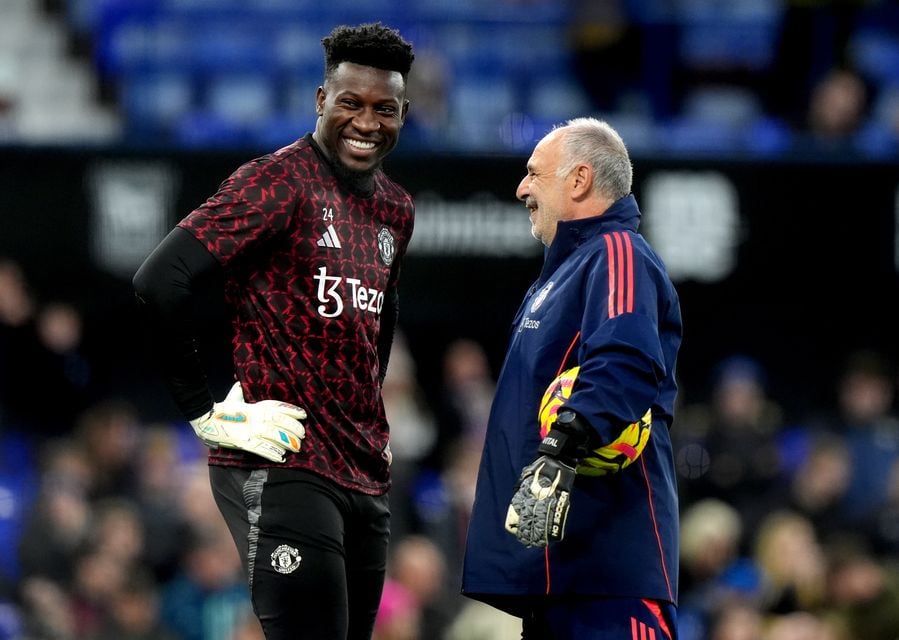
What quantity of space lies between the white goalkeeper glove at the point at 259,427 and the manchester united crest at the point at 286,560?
0.24 meters

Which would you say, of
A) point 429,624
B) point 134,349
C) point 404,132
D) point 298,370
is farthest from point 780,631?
point 298,370

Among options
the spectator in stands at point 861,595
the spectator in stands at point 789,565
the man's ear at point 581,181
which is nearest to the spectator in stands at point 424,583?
the spectator in stands at point 789,565

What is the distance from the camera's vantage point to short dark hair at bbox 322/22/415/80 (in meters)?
4.32

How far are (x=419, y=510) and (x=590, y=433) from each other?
513cm

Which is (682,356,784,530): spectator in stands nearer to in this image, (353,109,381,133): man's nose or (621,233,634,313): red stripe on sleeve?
(621,233,634,313): red stripe on sleeve

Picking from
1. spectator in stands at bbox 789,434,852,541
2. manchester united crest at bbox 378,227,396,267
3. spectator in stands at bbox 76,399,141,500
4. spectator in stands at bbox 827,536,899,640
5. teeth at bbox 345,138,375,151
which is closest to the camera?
teeth at bbox 345,138,375,151

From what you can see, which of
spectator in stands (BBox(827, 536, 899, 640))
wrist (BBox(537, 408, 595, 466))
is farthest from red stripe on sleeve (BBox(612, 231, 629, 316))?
spectator in stands (BBox(827, 536, 899, 640))

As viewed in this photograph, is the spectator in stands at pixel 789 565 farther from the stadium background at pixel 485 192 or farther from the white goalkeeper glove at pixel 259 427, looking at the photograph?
the white goalkeeper glove at pixel 259 427

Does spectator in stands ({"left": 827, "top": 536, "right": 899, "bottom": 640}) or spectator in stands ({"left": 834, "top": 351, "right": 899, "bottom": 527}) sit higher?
spectator in stands ({"left": 834, "top": 351, "right": 899, "bottom": 527})

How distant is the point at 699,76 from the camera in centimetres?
1169

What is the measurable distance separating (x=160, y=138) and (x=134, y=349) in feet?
5.23

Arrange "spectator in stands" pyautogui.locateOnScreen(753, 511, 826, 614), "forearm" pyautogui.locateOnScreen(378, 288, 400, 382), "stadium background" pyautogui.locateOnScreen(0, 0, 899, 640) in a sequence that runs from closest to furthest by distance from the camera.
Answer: "forearm" pyautogui.locateOnScreen(378, 288, 400, 382), "spectator in stands" pyautogui.locateOnScreen(753, 511, 826, 614), "stadium background" pyautogui.locateOnScreen(0, 0, 899, 640)

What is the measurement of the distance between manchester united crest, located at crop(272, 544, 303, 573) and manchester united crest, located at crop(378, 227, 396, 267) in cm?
88

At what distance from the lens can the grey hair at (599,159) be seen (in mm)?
4555
